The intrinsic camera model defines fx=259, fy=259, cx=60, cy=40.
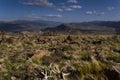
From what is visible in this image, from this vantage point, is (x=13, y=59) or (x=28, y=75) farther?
(x=13, y=59)

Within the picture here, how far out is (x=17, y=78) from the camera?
10.3m

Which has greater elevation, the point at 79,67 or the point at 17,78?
the point at 79,67

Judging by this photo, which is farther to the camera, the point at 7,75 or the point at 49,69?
the point at 7,75

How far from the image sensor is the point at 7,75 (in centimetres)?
1084

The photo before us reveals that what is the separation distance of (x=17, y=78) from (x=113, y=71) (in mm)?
4043

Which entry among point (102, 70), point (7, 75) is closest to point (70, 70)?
point (102, 70)

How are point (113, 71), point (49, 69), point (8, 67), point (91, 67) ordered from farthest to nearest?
point (8, 67)
point (49, 69)
point (91, 67)
point (113, 71)

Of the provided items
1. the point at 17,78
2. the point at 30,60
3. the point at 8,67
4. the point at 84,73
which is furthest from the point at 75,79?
the point at 30,60

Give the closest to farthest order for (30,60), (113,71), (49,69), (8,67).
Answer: (113,71) → (49,69) → (8,67) → (30,60)

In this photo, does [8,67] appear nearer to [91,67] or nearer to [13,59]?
[13,59]

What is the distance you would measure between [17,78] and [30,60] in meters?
3.95

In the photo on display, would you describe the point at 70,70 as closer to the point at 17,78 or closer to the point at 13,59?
the point at 17,78

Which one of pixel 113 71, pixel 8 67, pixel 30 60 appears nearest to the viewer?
pixel 113 71

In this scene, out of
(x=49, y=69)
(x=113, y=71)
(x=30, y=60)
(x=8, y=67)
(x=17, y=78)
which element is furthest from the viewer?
(x=30, y=60)
